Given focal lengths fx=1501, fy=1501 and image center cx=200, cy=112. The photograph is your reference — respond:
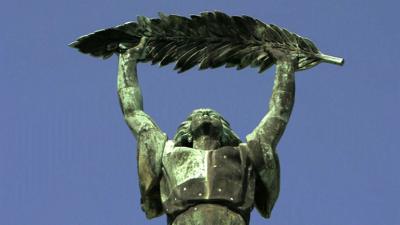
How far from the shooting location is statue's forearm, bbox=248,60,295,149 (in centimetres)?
1731

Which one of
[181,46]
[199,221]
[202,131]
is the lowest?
[199,221]

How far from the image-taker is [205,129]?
56.9 ft

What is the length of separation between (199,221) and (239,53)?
296 centimetres

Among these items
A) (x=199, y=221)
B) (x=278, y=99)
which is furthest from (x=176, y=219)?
(x=278, y=99)

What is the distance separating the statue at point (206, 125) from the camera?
16688mm

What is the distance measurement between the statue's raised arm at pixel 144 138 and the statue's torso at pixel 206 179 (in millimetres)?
133

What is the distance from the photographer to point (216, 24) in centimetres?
1842

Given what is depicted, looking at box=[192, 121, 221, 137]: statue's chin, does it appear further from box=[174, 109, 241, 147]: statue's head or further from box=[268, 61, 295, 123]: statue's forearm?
box=[268, 61, 295, 123]: statue's forearm

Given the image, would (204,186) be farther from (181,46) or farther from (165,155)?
(181,46)

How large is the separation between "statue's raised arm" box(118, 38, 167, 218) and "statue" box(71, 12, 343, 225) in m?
0.01

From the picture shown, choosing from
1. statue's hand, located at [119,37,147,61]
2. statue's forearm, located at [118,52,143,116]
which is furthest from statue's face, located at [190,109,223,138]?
statue's hand, located at [119,37,147,61]

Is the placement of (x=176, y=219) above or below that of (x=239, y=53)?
below

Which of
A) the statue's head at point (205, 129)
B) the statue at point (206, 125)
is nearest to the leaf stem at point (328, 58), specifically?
the statue at point (206, 125)

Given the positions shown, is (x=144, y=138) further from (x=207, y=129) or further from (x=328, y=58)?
(x=328, y=58)
